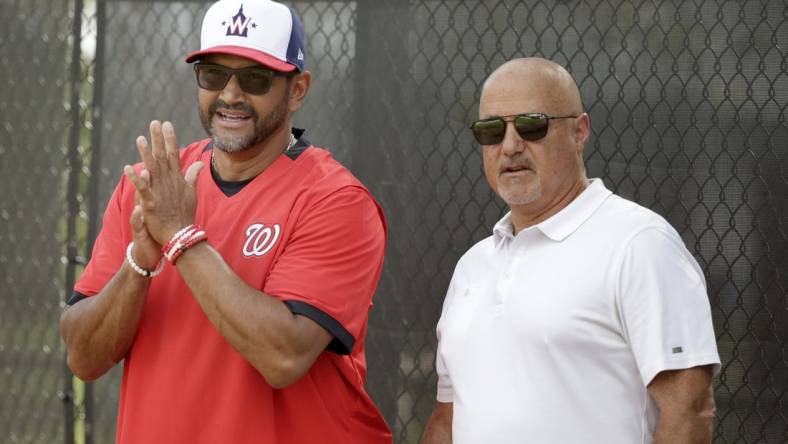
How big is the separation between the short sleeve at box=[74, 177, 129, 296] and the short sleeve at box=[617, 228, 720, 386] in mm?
1114

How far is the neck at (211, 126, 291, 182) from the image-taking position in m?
2.42

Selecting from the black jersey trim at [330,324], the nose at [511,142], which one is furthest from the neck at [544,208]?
the black jersey trim at [330,324]

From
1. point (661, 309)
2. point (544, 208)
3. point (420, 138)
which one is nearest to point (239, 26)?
point (544, 208)

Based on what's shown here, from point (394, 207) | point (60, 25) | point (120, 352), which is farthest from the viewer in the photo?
point (60, 25)

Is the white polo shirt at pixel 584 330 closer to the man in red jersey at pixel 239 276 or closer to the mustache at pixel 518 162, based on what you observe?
the mustache at pixel 518 162

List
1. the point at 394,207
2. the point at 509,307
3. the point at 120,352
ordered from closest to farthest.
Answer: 1. the point at 509,307
2. the point at 120,352
3. the point at 394,207

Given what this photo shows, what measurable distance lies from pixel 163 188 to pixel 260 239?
0.78 feet

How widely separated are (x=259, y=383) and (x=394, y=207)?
1974 mm

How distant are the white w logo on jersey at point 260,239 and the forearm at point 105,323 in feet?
0.73

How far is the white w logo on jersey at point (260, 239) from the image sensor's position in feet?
7.48

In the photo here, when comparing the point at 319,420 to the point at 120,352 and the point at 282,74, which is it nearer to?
the point at 120,352

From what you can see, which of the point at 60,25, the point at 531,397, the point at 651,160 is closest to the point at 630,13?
the point at 651,160

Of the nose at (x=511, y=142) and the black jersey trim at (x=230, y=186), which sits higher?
the nose at (x=511, y=142)

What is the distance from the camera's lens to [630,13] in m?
3.91
